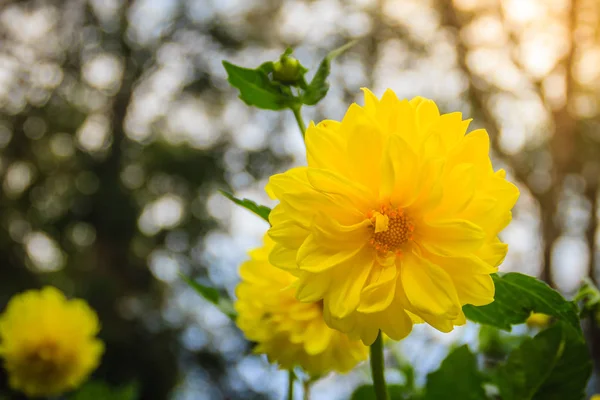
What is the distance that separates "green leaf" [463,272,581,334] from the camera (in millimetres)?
329

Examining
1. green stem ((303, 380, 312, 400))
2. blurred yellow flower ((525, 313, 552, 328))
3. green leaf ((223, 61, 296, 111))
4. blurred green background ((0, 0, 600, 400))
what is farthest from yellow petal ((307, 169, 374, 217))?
blurred green background ((0, 0, 600, 400))

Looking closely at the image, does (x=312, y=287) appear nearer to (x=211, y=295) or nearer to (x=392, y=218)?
(x=392, y=218)

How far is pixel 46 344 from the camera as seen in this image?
1178 mm

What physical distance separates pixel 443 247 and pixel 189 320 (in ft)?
13.3

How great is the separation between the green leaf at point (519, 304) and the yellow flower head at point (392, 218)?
34 mm

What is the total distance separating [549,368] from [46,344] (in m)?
1.08

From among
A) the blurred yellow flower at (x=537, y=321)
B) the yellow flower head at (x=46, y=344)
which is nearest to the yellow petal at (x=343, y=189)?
the blurred yellow flower at (x=537, y=321)

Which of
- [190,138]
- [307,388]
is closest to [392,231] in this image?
[307,388]

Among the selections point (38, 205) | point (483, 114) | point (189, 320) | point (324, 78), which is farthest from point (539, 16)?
point (38, 205)

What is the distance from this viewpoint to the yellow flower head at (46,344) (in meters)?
1.15

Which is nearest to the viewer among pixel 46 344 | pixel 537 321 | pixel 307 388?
pixel 307 388

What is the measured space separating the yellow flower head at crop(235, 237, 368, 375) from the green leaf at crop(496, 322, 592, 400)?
124 millimetres

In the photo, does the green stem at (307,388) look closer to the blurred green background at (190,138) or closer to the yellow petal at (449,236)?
the yellow petal at (449,236)

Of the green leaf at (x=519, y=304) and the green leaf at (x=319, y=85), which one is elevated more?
the green leaf at (x=319, y=85)
